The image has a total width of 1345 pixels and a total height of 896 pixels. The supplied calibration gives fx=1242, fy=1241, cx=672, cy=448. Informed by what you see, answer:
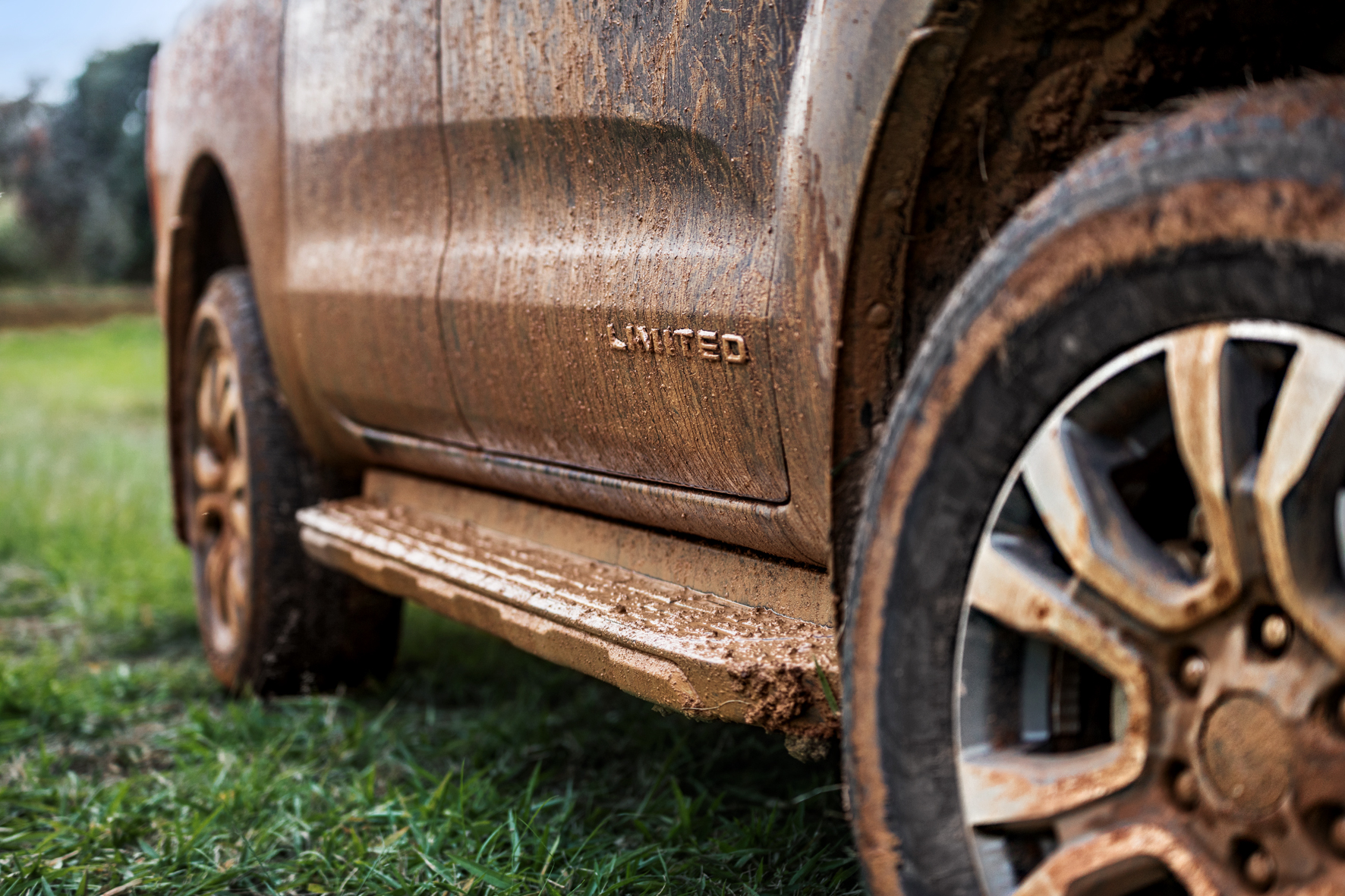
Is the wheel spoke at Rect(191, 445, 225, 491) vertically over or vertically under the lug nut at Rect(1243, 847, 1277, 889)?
under

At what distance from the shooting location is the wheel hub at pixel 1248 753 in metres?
0.92

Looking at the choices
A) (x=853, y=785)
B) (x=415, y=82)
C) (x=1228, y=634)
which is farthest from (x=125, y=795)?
(x=1228, y=634)

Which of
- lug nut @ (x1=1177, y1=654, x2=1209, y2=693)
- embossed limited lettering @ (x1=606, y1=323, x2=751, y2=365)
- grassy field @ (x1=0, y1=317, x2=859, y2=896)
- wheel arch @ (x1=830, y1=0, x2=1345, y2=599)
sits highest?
wheel arch @ (x1=830, y1=0, x2=1345, y2=599)

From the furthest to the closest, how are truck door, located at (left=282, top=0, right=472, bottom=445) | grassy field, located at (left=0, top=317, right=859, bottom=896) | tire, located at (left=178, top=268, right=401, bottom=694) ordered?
tire, located at (left=178, top=268, right=401, bottom=694) → truck door, located at (left=282, top=0, right=472, bottom=445) → grassy field, located at (left=0, top=317, right=859, bottom=896)

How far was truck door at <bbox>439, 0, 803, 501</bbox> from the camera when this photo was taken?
60.3 inches

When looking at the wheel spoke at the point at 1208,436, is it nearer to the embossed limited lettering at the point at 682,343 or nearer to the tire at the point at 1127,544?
the tire at the point at 1127,544

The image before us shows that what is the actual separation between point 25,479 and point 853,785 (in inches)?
240

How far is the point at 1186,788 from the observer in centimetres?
99

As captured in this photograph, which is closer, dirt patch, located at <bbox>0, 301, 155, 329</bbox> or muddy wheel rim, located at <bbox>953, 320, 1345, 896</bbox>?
muddy wheel rim, located at <bbox>953, 320, 1345, 896</bbox>

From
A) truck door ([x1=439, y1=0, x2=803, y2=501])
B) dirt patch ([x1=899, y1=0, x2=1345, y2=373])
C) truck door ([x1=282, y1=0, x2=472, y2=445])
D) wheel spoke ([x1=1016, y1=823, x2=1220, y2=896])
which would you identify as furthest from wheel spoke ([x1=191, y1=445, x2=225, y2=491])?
wheel spoke ([x1=1016, y1=823, x2=1220, y2=896])

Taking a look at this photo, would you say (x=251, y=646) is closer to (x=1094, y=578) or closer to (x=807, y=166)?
(x=807, y=166)

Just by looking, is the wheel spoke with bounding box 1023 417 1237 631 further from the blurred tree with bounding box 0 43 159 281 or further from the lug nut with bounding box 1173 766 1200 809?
the blurred tree with bounding box 0 43 159 281

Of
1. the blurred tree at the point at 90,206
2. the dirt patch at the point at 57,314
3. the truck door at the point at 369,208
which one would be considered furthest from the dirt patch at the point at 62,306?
the truck door at the point at 369,208

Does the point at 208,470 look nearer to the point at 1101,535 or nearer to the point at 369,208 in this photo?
the point at 369,208
